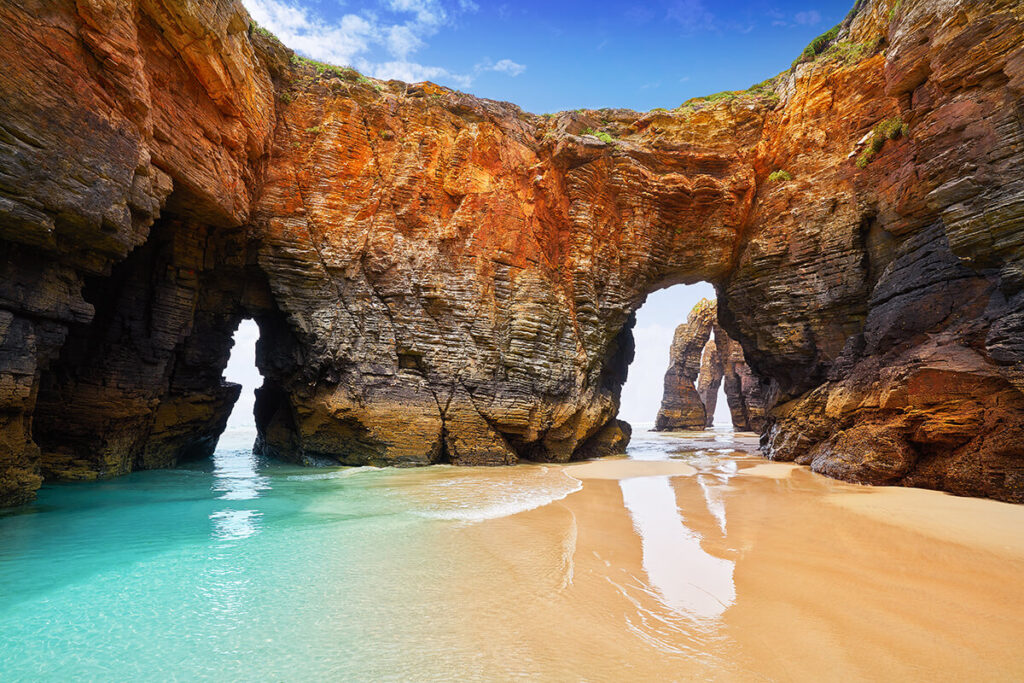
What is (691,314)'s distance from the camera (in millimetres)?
40938

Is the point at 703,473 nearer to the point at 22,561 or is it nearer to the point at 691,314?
the point at 22,561

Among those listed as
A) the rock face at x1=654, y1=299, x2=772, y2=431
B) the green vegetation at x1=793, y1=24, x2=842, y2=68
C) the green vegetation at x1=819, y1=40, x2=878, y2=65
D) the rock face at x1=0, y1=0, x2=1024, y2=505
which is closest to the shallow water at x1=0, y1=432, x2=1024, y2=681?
the rock face at x1=0, y1=0, x2=1024, y2=505

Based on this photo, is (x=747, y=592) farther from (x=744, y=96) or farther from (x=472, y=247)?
(x=744, y=96)

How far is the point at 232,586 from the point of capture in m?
3.23

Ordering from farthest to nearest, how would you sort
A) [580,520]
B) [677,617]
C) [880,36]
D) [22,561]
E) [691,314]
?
[691,314] < [880,36] < [580,520] < [22,561] < [677,617]

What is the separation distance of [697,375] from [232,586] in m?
41.4

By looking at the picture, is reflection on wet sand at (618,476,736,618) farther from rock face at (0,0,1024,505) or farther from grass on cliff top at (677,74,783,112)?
grass on cliff top at (677,74,783,112)

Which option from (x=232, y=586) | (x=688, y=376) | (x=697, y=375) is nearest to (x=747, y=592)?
(x=232, y=586)

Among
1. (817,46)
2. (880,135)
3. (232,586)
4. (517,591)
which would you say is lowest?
(232,586)

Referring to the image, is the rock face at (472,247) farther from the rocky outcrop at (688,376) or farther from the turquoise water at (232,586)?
the rocky outcrop at (688,376)

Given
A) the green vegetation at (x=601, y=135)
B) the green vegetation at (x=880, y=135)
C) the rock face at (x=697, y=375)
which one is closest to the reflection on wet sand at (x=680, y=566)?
the green vegetation at (x=880, y=135)

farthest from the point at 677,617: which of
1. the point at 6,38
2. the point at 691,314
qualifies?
the point at 691,314

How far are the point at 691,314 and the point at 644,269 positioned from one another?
1149 inches

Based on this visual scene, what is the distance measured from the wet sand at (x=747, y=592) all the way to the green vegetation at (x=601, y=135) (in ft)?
41.1
